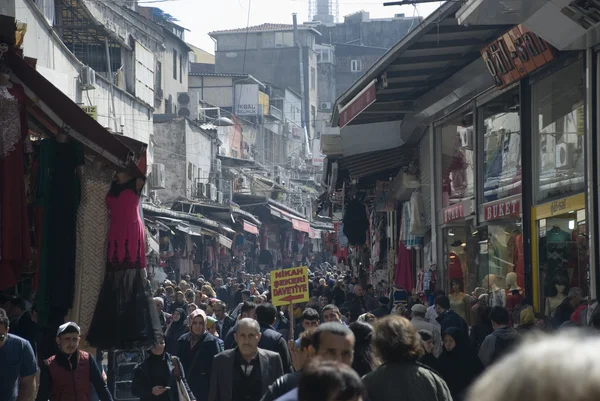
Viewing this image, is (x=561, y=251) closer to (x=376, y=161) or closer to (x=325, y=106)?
(x=376, y=161)

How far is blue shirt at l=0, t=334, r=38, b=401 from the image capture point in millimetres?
7363

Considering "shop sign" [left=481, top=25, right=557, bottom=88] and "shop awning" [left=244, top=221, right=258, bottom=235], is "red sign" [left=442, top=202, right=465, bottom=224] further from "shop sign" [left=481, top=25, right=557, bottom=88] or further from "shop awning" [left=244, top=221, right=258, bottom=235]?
"shop awning" [left=244, top=221, right=258, bottom=235]

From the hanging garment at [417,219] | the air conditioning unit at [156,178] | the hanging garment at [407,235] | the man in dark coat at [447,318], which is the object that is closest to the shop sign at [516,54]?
the man in dark coat at [447,318]

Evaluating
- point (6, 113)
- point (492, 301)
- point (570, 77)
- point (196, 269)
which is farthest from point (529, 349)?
point (196, 269)

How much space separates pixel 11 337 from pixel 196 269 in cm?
3507

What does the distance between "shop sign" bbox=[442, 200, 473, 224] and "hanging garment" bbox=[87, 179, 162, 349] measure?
9.01 meters

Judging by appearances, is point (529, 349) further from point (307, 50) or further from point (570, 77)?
point (307, 50)

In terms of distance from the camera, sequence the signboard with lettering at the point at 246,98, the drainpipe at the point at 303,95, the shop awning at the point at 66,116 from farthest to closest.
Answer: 1. the drainpipe at the point at 303,95
2. the signboard with lettering at the point at 246,98
3. the shop awning at the point at 66,116

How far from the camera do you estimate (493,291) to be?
47.9 ft

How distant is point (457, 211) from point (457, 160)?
87cm

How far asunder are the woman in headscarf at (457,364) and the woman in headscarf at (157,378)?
2310mm

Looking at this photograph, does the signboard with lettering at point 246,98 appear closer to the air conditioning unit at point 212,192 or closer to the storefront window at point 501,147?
the air conditioning unit at point 212,192

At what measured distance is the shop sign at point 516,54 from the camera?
1130 centimetres

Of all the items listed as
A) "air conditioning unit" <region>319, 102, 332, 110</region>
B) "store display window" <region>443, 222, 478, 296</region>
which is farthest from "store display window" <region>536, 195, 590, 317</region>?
"air conditioning unit" <region>319, 102, 332, 110</region>
